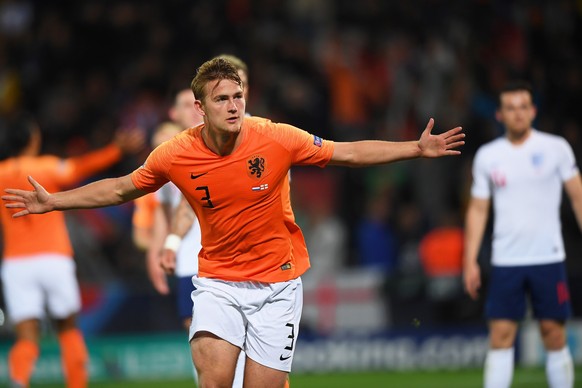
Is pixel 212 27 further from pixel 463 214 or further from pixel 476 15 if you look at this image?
pixel 463 214

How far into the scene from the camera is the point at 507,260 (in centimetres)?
844

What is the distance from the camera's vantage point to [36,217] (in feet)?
32.9

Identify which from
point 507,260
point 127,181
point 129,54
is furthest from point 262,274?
point 129,54

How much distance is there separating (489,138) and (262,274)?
25.3 ft

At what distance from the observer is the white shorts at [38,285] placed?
10062mm

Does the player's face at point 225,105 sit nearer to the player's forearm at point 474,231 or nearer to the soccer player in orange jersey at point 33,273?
the player's forearm at point 474,231

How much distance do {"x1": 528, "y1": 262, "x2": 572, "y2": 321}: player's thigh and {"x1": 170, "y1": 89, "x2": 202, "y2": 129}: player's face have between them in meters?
2.84

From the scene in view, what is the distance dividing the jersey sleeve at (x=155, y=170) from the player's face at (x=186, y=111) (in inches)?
78.0

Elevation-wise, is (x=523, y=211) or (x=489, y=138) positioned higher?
(x=489, y=138)

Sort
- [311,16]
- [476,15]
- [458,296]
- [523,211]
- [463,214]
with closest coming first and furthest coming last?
[523,211] < [458,296] < [463,214] < [476,15] < [311,16]

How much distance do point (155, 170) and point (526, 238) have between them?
3287 millimetres

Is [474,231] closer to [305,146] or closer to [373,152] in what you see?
[373,152]

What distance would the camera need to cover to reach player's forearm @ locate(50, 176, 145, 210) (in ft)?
21.4

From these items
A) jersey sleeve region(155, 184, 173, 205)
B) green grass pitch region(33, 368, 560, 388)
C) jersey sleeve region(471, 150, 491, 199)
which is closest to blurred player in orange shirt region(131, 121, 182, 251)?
jersey sleeve region(155, 184, 173, 205)
